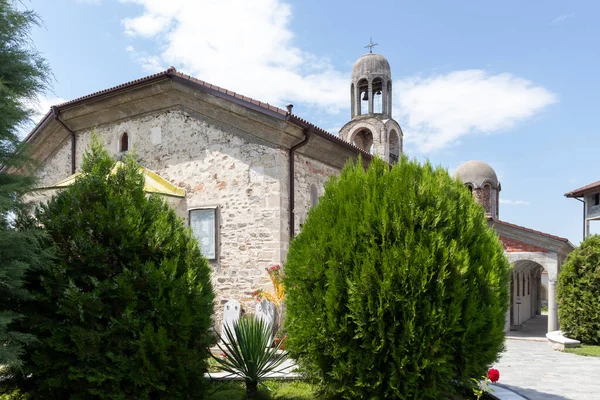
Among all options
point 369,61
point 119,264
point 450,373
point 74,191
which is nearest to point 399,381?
point 450,373

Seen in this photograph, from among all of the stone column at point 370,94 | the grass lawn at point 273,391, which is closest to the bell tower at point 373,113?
the stone column at point 370,94

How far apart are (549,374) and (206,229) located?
7.45m

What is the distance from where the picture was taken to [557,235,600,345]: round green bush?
14.5 metres

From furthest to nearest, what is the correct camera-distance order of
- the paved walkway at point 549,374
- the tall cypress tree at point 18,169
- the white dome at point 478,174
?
the white dome at point 478,174
the paved walkway at point 549,374
the tall cypress tree at point 18,169

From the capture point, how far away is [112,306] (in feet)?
15.6

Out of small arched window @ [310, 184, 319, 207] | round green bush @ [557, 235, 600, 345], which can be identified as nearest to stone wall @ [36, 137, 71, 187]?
small arched window @ [310, 184, 319, 207]

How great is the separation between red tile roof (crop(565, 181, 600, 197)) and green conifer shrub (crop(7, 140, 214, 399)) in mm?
23486

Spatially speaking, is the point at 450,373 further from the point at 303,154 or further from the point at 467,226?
the point at 303,154

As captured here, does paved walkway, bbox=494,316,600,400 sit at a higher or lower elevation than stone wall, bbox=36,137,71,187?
lower

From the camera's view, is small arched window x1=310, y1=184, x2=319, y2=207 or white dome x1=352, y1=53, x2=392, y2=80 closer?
small arched window x1=310, y1=184, x2=319, y2=207

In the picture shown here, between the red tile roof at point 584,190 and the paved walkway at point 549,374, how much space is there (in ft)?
41.3

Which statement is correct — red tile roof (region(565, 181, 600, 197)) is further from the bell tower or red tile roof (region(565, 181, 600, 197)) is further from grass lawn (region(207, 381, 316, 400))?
grass lawn (region(207, 381, 316, 400))

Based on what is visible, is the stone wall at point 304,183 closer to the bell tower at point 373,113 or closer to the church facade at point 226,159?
the church facade at point 226,159

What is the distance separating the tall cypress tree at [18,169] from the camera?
4320 mm
